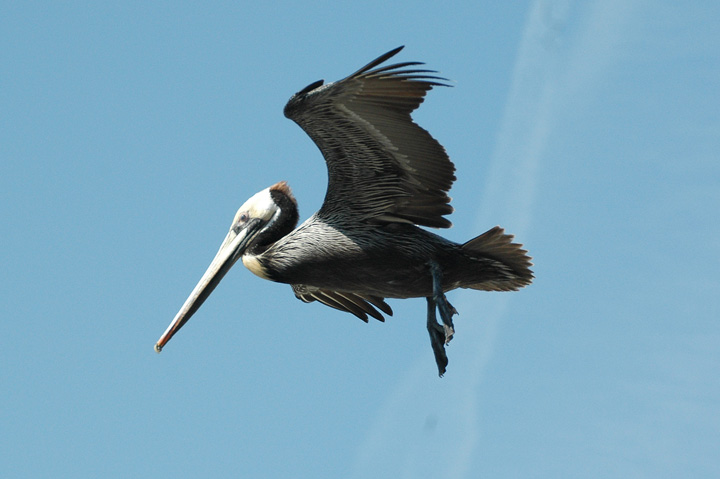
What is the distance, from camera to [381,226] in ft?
37.4

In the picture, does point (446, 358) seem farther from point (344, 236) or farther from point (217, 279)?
point (217, 279)

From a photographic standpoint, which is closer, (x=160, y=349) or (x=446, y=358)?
(x=446, y=358)

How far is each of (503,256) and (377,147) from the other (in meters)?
1.54

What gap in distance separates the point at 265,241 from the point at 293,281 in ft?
2.55

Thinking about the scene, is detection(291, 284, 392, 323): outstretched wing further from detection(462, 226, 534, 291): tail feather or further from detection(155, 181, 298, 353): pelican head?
detection(462, 226, 534, 291): tail feather

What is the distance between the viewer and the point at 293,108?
10.9m

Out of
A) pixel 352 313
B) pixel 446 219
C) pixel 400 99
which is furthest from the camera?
pixel 352 313

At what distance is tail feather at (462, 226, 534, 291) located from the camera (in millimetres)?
11086

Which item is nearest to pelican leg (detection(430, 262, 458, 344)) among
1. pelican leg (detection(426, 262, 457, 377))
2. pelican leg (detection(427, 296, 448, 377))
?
pelican leg (detection(426, 262, 457, 377))

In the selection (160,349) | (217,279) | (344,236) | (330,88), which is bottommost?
(160,349)

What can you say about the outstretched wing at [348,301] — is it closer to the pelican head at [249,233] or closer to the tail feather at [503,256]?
the pelican head at [249,233]

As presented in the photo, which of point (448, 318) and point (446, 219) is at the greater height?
point (446, 219)

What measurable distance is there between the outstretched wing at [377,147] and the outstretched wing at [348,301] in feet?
4.93

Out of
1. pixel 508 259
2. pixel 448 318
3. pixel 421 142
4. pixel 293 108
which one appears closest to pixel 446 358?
pixel 448 318
